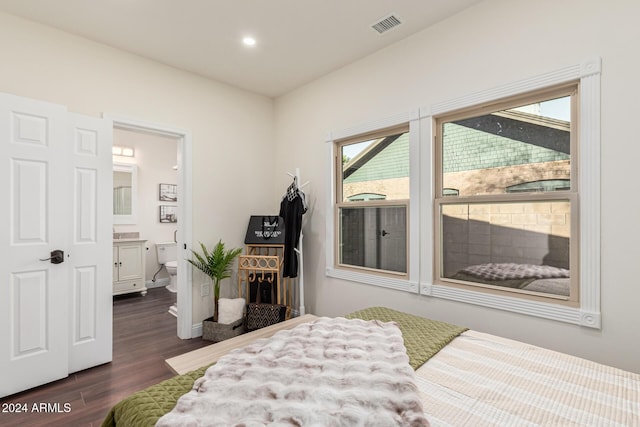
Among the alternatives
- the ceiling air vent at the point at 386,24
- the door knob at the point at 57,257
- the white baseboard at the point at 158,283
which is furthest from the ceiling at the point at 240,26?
the white baseboard at the point at 158,283

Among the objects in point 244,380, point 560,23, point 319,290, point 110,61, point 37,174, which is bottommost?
point 319,290

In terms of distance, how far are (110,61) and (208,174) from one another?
1.31m

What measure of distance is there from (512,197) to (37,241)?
11.4 feet

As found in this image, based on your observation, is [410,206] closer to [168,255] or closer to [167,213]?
[168,255]

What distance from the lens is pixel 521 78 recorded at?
2061 millimetres

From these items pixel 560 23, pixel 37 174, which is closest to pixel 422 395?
pixel 560 23

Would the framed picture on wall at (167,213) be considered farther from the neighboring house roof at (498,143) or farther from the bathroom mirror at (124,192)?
the neighboring house roof at (498,143)

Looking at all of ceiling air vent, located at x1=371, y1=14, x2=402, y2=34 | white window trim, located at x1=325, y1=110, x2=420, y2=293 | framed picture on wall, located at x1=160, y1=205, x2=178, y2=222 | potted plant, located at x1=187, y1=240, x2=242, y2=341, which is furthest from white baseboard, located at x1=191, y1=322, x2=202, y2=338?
ceiling air vent, located at x1=371, y1=14, x2=402, y2=34

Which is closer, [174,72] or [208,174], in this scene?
[174,72]

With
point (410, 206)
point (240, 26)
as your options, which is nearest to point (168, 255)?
point (240, 26)

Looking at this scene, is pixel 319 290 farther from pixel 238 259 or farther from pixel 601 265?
pixel 601 265

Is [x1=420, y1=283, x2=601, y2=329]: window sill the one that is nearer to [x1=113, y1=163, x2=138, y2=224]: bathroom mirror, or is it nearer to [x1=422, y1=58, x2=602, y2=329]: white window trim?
[x1=422, y1=58, x2=602, y2=329]: white window trim

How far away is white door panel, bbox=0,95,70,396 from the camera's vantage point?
2172mm

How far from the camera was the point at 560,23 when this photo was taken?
75.4 inches
